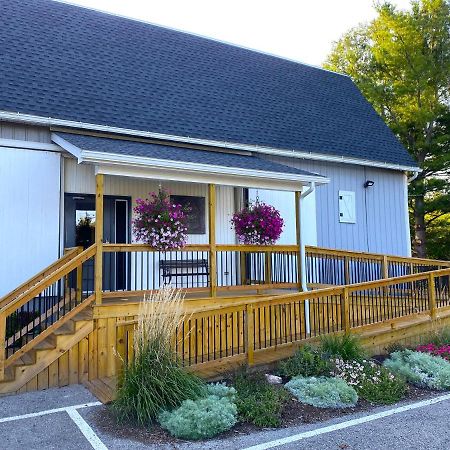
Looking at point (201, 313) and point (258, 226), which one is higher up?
point (258, 226)

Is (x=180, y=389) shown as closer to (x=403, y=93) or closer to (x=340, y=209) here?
(x=340, y=209)

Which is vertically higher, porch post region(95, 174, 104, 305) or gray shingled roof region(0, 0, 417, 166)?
gray shingled roof region(0, 0, 417, 166)

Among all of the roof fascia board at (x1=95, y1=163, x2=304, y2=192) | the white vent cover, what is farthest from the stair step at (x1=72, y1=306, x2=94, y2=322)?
the white vent cover

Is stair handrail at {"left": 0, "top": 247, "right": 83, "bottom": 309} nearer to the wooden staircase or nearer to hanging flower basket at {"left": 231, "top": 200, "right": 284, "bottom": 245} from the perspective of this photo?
the wooden staircase

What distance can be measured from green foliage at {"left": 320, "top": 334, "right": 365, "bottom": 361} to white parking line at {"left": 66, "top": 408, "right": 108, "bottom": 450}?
3.20 metres

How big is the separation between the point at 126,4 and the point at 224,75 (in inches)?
145

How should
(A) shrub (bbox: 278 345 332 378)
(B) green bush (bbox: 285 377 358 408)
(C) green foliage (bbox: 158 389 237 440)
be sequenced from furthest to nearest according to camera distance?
(A) shrub (bbox: 278 345 332 378)
(B) green bush (bbox: 285 377 358 408)
(C) green foliage (bbox: 158 389 237 440)

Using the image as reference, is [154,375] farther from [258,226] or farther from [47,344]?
[258,226]

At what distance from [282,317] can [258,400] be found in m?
1.69

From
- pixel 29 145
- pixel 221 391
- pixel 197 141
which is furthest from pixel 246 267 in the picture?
pixel 29 145

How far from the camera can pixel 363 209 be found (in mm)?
12234

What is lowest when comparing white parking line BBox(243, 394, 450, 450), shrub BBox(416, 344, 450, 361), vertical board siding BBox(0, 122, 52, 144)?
white parking line BBox(243, 394, 450, 450)

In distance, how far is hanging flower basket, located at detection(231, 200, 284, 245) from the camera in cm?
837

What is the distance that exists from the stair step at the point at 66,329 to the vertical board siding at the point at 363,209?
19.9 ft
